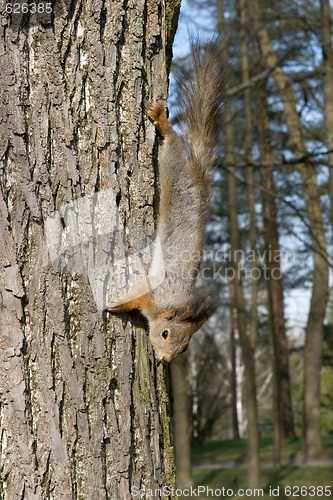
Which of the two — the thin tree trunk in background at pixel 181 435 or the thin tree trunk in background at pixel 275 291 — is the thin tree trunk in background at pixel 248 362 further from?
the thin tree trunk in background at pixel 181 435

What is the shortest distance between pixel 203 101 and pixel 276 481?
725 cm

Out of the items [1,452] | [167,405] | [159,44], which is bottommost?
[1,452]

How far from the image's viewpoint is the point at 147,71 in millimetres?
1723

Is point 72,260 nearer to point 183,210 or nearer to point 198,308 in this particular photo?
point 183,210

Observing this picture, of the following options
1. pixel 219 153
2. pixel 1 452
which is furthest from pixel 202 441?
pixel 1 452

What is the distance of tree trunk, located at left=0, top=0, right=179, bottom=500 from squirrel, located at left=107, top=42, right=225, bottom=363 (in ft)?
0.39

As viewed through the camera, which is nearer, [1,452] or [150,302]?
[1,452]

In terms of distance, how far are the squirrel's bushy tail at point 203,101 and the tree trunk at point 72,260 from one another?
0.75 metres

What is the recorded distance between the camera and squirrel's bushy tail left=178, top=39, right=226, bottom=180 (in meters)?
2.41

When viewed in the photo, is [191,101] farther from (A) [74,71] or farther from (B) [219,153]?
(A) [74,71]

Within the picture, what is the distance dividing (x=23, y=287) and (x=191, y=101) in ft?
3.88

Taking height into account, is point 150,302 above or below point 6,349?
above

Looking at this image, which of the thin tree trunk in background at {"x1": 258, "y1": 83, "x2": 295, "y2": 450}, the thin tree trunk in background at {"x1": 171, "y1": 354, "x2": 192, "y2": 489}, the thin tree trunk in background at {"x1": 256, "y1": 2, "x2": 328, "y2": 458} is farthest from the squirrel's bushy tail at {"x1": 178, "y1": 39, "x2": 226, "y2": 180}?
the thin tree trunk in background at {"x1": 256, "y1": 2, "x2": 328, "y2": 458}

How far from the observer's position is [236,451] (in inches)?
486
